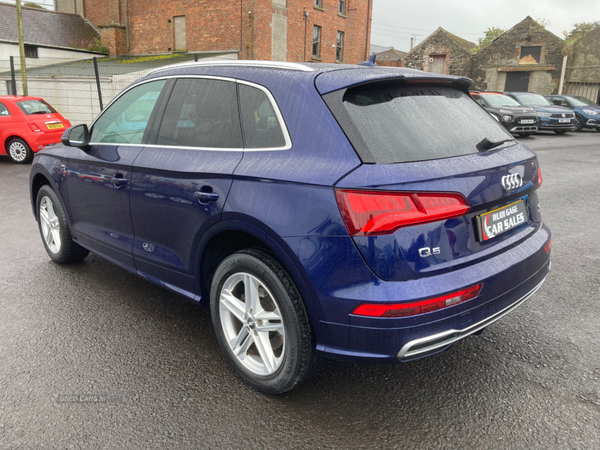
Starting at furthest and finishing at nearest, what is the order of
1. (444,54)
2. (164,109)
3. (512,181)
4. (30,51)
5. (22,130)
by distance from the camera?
(444,54) → (30,51) → (22,130) → (164,109) → (512,181)

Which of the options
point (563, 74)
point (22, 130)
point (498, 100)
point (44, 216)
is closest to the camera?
point (44, 216)

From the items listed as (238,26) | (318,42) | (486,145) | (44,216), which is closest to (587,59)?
(318,42)

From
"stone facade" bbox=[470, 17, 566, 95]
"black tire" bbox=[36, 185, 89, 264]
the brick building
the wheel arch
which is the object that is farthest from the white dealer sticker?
"stone facade" bbox=[470, 17, 566, 95]

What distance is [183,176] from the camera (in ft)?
9.87

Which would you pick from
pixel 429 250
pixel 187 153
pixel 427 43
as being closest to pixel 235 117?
pixel 187 153

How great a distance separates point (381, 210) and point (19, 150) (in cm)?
1218

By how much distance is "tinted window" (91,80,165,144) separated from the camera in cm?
354

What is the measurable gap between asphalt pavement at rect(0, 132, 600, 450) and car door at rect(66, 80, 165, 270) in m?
0.53

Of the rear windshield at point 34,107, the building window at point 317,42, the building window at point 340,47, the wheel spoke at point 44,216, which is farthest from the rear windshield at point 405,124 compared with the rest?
the building window at point 340,47

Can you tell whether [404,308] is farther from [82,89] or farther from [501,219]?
[82,89]

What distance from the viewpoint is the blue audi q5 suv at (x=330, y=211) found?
2.26 meters

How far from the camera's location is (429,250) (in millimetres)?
2273

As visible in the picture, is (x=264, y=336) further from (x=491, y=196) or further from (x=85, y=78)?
(x=85, y=78)

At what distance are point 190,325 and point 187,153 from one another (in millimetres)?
1274
